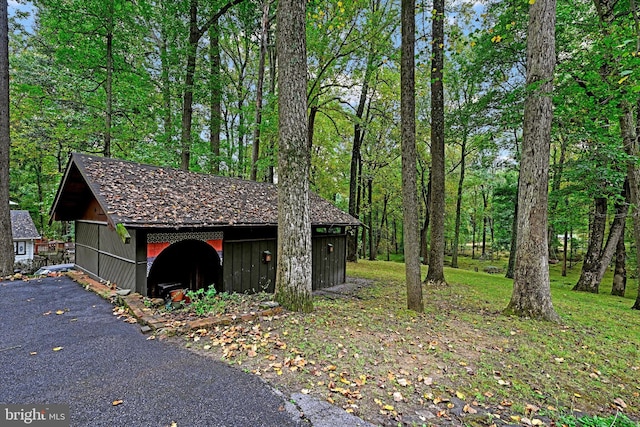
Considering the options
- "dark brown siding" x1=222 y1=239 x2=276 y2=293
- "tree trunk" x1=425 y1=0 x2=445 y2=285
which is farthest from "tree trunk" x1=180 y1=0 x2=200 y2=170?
"tree trunk" x1=425 y1=0 x2=445 y2=285

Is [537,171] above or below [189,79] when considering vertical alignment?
below

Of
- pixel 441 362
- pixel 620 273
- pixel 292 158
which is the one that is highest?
pixel 292 158

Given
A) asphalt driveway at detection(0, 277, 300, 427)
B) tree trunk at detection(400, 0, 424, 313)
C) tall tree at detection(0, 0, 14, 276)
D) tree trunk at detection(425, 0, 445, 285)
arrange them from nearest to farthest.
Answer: asphalt driveway at detection(0, 277, 300, 427)
tree trunk at detection(400, 0, 424, 313)
tall tree at detection(0, 0, 14, 276)
tree trunk at detection(425, 0, 445, 285)

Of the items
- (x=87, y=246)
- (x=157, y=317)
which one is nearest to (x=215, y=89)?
(x=87, y=246)

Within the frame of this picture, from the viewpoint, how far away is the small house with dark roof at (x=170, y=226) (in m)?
5.82

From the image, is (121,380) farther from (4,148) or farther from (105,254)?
(4,148)

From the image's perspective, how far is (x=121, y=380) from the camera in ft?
9.63

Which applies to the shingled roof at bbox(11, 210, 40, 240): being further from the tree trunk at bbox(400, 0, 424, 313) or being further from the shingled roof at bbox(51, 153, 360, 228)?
the tree trunk at bbox(400, 0, 424, 313)

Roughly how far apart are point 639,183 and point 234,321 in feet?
35.6

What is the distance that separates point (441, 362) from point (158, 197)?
6440 millimetres

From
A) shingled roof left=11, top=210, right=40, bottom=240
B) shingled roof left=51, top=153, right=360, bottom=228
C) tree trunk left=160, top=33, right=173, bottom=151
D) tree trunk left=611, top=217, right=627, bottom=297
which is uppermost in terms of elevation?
tree trunk left=160, top=33, right=173, bottom=151

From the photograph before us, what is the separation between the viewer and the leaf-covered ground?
2703mm

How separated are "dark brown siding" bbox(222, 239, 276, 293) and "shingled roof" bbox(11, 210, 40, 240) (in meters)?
17.0

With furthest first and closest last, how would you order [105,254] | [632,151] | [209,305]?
1. [632,151]
2. [105,254]
3. [209,305]
